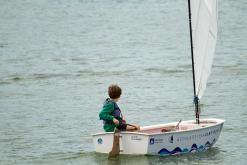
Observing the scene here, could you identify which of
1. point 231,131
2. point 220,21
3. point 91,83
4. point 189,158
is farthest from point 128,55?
point 189,158

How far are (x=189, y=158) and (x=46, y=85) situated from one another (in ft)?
29.9

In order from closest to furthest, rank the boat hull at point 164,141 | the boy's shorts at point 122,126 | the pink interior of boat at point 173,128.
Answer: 1. the boat hull at point 164,141
2. the boy's shorts at point 122,126
3. the pink interior of boat at point 173,128

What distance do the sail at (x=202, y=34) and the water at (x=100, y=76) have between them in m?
1.38

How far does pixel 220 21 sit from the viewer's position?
37.7 metres

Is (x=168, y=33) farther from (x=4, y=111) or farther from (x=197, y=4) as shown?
(x=197, y=4)

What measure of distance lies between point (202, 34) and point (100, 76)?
909 centimetres

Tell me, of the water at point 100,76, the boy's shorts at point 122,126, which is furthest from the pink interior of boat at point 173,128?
the boy's shorts at point 122,126

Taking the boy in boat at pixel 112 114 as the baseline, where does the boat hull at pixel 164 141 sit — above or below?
below

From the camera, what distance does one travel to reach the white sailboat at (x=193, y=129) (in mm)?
16109

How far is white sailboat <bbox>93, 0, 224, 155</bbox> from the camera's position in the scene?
634 inches

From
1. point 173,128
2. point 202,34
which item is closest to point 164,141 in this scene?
point 173,128

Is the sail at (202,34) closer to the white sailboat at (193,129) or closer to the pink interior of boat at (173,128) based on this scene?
the white sailboat at (193,129)

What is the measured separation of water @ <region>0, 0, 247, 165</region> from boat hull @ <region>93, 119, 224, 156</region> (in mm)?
151

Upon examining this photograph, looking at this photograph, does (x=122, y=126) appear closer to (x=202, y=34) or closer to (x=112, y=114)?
(x=112, y=114)
